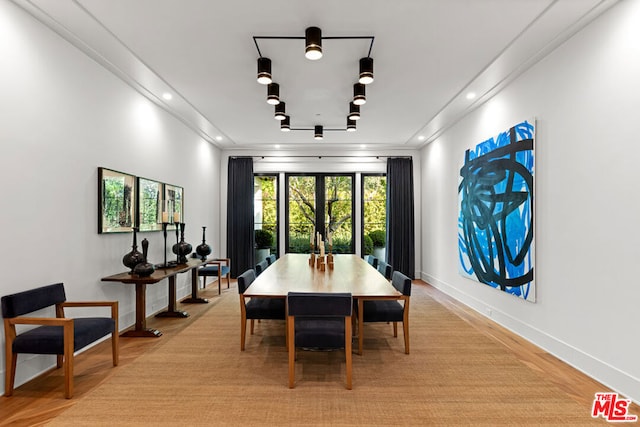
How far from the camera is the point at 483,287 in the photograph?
4695 mm

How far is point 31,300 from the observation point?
105 inches

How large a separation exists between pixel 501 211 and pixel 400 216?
357 cm

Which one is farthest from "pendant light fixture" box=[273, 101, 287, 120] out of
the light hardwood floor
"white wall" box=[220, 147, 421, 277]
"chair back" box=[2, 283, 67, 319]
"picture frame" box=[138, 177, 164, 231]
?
"white wall" box=[220, 147, 421, 277]

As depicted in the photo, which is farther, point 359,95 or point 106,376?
point 359,95

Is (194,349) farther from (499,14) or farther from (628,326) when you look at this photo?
(499,14)

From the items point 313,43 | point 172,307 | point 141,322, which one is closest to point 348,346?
point 313,43

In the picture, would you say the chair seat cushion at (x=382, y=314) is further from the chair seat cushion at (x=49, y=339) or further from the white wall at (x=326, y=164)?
the white wall at (x=326, y=164)

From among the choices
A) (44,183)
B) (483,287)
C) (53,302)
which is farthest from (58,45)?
(483,287)

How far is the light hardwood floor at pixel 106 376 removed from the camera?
234 cm

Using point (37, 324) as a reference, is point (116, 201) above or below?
above

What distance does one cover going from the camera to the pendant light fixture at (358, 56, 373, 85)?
3309 mm

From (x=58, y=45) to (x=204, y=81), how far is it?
141 centimetres

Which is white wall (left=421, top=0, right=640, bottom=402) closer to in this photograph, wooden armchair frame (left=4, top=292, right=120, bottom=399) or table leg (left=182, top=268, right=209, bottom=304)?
wooden armchair frame (left=4, top=292, right=120, bottom=399)

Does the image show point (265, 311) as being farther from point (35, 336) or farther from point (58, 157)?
point (58, 157)
